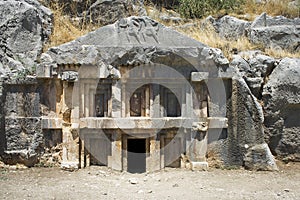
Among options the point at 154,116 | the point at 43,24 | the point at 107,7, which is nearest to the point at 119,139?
the point at 154,116

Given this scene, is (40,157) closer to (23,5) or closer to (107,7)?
(23,5)

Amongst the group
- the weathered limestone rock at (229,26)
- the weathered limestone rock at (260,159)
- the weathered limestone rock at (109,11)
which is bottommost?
the weathered limestone rock at (260,159)

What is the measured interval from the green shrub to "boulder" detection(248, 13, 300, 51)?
2375 millimetres

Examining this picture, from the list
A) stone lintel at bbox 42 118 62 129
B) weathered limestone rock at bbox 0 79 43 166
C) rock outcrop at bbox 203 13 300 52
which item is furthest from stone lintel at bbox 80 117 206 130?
rock outcrop at bbox 203 13 300 52

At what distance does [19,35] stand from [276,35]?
632 centimetres

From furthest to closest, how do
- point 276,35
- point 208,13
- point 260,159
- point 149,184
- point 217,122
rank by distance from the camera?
1. point 208,13
2. point 276,35
3. point 217,122
4. point 260,159
5. point 149,184

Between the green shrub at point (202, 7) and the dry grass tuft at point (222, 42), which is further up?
the green shrub at point (202, 7)

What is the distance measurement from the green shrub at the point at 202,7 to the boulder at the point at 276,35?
2.37m

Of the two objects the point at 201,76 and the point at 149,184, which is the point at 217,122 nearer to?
the point at 201,76

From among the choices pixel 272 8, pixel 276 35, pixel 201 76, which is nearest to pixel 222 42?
pixel 201 76

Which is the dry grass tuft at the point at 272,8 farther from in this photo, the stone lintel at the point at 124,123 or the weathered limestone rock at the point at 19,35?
the weathered limestone rock at the point at 19,35

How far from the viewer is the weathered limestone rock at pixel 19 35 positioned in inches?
297

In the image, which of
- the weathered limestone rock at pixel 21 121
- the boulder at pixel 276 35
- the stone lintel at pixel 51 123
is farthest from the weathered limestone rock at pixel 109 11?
the stone lintel at pixel 51 123

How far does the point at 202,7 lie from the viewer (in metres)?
12.2
